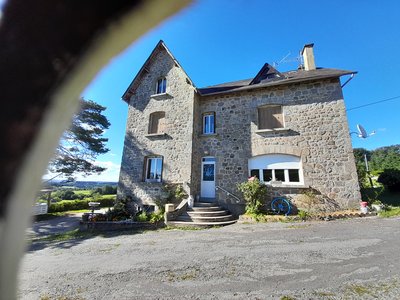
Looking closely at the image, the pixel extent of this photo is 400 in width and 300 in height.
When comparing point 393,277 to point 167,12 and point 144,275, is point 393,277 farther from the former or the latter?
point 167,12

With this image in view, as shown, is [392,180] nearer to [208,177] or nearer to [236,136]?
[236,136]

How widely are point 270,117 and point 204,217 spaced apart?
588 centimetres

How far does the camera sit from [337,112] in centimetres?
894

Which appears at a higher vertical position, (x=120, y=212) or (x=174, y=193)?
(x=174, y=193)

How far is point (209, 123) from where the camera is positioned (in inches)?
439

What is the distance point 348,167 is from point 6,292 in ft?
34.3

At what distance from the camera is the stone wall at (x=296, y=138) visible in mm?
8531

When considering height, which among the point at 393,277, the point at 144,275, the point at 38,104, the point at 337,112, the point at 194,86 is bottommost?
the point at 144,275

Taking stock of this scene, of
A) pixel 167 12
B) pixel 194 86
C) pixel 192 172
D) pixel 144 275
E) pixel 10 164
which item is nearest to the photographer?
pixel 10 164

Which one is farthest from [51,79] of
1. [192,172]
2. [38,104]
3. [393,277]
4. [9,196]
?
[192,172]

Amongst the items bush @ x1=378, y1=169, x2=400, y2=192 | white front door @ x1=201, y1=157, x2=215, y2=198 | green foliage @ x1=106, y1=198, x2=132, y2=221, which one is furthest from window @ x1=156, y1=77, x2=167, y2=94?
bush @ x1=378, y1=169, x2=400, y2=192

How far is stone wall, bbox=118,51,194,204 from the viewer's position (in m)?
10.5

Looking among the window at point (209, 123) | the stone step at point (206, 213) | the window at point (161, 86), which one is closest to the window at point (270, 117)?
the window at point (209, 123)

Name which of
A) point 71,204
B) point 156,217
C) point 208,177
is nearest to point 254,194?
point 208,177
